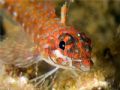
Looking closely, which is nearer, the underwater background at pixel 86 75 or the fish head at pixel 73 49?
the fish head at pixel 73 49

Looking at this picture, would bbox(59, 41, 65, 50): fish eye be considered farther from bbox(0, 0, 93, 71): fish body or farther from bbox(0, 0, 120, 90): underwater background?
bbox(0, 0, 120, 90): underwater background

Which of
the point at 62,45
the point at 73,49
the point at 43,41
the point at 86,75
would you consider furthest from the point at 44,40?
the point at 86,75

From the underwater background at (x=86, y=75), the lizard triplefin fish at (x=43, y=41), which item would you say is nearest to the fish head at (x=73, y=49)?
the lizard triplefin fish at (x=43, y=41)

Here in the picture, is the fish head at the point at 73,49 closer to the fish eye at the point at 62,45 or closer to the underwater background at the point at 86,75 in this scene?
the fish eye at the point at 62,45

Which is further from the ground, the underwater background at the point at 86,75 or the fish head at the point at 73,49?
the fish head at the point at 73,49

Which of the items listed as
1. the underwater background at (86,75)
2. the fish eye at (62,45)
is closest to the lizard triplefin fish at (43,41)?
the fish eye at (62,45)

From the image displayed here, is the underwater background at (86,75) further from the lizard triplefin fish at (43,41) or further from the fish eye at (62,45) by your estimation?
the fish eye at (62,45)

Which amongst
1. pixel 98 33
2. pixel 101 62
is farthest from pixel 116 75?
pixel 98 33
